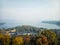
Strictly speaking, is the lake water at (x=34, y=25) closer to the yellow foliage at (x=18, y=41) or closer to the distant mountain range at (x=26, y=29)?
the distant mountain range at (x=26, y=29)

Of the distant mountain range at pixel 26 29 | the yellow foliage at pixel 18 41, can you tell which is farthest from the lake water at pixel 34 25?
the yellow foliage at pixel 18 41

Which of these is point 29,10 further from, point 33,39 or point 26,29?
point 33,39

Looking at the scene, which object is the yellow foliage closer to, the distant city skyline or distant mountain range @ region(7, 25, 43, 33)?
distant mountain range @ region(7, 25, 43, 33)

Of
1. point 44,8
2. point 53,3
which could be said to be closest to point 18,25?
point 44,8

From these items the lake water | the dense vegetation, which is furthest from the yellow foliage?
the lake water

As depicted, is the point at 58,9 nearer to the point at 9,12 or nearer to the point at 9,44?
the point at 9,12

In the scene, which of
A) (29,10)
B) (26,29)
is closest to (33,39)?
(26,29)
